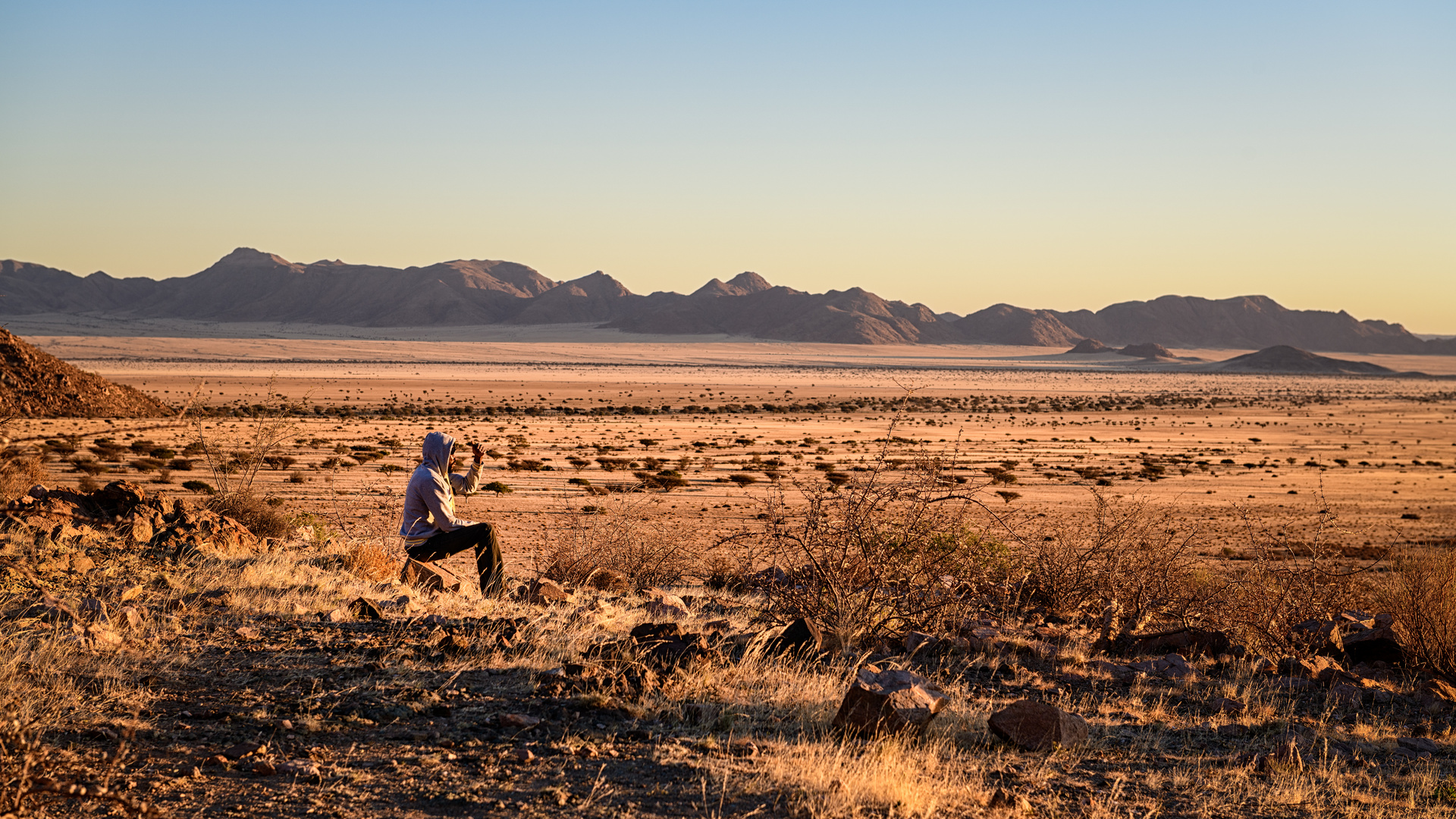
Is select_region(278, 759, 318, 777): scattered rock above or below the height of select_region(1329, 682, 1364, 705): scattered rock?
above

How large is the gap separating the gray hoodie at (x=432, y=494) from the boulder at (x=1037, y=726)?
4165 millimetres

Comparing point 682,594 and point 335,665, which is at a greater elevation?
point 335,665

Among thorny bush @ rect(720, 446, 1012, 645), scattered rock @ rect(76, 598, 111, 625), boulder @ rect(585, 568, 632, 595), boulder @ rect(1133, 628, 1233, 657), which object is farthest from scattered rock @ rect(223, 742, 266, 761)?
boulder @ rect(1133, 628, 1233, 657)

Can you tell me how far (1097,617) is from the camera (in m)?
9.16

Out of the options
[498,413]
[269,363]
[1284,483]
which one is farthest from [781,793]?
[269,363]

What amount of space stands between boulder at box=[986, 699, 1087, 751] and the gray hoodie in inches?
164

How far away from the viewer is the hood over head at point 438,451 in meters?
7.37

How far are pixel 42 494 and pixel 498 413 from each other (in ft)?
111

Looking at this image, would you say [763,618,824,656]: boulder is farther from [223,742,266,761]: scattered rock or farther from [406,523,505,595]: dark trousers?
[223,742,266,761]: scattered rock

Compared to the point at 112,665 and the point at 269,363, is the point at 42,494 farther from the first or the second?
the point at 269,363

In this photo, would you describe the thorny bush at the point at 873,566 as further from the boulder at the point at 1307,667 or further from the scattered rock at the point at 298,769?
the scattered rock at the point at 298,769

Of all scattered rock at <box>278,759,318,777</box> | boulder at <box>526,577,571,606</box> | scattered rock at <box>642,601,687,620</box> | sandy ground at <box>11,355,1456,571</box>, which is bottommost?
sandy ground at <box>11,355,1456,571</box>

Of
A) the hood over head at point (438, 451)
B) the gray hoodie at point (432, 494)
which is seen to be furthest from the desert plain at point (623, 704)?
the hood over head at point (438, 451)

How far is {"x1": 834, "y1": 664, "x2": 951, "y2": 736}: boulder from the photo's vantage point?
4.78 m
